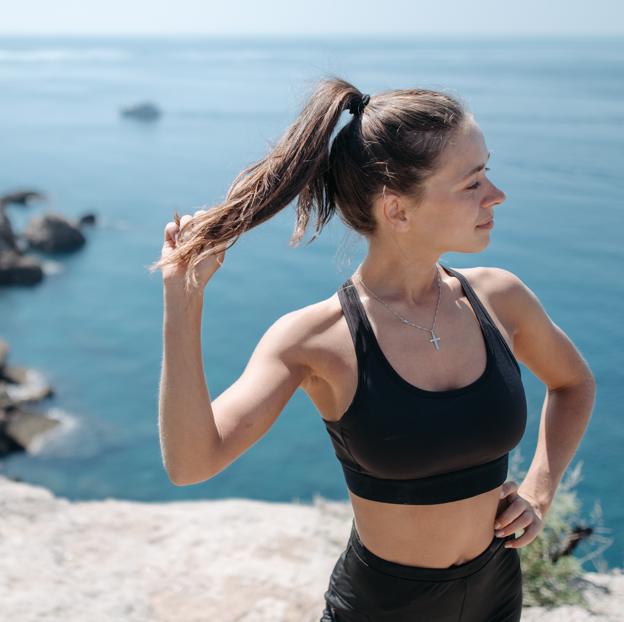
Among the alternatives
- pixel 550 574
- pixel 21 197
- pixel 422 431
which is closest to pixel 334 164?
pixel 422 431

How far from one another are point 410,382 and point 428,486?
236 millimetres

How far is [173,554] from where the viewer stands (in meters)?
6.22

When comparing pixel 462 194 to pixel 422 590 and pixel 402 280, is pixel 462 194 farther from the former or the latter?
pixel 422 590

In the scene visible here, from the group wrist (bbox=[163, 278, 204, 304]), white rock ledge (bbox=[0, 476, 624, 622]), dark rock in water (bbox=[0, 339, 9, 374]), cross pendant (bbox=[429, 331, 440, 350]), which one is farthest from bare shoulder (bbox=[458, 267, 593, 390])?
dark rock in water (bbox=[0, 339, 9, 374])

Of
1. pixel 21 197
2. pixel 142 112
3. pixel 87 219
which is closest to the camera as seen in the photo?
pixel 87 219

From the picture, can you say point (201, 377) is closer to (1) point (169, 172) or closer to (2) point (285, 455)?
(2) point (285, 455)

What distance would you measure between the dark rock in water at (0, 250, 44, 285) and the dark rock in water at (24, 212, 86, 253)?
272cm

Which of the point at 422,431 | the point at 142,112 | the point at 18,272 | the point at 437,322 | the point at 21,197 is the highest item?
the point at 437,322

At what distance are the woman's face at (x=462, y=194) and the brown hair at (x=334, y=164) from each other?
1.0 inches

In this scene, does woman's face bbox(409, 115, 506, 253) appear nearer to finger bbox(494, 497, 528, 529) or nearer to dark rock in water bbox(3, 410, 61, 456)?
finger bbox(494, 497, 528, 529)

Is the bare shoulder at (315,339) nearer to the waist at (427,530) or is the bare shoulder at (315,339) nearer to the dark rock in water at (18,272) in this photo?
the waist at (427,530)

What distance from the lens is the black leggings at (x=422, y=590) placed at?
1976 mm

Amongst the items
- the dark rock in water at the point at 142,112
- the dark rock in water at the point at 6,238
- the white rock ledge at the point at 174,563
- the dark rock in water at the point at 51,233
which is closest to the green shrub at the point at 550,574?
the white rock ledge at the point at 174,563

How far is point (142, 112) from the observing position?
5509 centimetres
